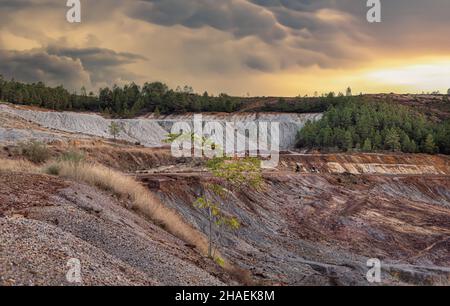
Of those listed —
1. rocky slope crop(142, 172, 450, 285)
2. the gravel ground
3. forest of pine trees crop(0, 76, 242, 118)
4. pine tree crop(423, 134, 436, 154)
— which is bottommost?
rocky slope crop(142, 172, 450, 285)

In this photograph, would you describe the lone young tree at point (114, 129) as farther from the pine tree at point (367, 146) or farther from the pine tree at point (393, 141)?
the pine tree at point (393, 141)

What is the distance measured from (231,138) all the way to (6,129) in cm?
4601

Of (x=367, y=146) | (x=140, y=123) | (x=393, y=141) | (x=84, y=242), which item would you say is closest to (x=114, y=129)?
(x=140, y=123)

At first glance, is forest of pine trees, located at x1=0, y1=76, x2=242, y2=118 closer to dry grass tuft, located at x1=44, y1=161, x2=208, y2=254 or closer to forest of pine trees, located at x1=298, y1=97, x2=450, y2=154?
forest of pine trees, located at x1=298, y1=97, x2=450, y2=154

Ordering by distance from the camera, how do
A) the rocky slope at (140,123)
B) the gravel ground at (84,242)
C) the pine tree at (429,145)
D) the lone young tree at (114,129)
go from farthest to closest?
the rocky slope at (140,123), the lone young tree at (114,129), the pine tree at (429,145), the gravel ground at (84,242)

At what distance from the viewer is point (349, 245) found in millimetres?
31281

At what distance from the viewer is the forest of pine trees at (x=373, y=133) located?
82.3 meters

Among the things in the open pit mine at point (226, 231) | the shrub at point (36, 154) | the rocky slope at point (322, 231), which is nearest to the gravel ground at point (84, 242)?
the open pit mine at point (226, 231)

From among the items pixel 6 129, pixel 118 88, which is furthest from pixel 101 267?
pixel 118 88

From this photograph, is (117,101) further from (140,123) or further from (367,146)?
(367,146)

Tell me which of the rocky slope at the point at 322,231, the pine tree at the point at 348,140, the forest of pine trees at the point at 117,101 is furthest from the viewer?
the forest of pine trees at the point at 117,101

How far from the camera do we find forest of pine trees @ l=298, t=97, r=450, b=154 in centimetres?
8231

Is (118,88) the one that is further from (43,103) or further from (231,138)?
(231,138)

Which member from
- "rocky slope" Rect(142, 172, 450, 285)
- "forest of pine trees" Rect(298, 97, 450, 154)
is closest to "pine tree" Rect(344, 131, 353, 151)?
"forest of pine trees" Rect(298, 97, 450, 154)
